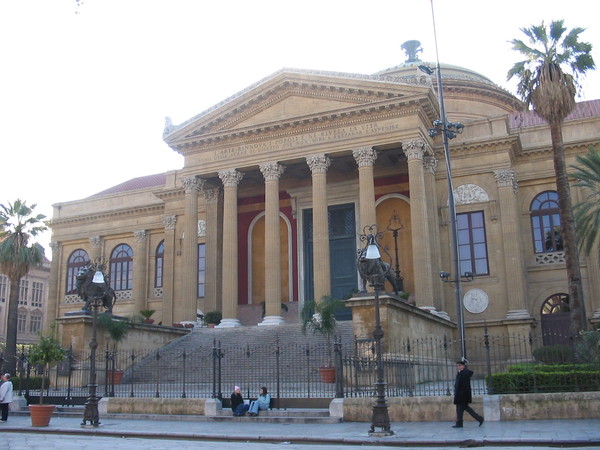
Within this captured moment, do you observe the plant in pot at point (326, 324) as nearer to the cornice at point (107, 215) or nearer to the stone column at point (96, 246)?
the cornice at point (107, 215)

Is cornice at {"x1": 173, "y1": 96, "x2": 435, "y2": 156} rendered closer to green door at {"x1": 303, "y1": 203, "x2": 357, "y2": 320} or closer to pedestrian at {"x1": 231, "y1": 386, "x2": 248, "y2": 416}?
green door at {"x1": 303, "y1": 203, "x2": 357, "y2": 320}

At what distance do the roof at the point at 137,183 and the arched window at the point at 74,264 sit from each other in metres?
5.15

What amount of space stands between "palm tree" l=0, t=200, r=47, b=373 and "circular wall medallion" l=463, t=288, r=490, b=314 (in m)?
24.0

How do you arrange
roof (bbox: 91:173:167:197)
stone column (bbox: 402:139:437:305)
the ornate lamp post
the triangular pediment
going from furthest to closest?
roof (bbox: 91:173:167:197) < the triangular pediment < stone column (bbox: 402:139:437:305) < the ornate lamp post

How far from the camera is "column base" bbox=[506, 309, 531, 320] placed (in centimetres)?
3053

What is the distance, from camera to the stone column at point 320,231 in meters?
30.4

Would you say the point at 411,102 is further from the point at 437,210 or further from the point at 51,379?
the point at 51,379

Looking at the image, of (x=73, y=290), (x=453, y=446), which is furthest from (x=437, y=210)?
(x=73, y=290)

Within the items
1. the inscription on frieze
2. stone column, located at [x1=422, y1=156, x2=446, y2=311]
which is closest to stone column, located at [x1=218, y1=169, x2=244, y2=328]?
the inscription on frieze

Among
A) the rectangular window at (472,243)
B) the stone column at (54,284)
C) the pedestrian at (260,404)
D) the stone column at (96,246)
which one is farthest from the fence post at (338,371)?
the stone column at (54,284)

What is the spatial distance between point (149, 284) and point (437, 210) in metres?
Result: 19.5

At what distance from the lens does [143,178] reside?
52281mm

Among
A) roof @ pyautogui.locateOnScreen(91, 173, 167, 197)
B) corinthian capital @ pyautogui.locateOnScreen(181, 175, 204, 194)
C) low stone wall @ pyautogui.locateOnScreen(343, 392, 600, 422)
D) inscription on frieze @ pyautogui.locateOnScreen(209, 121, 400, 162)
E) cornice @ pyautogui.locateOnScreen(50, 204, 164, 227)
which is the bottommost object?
low stone wall @ pyautogui.locateOnScreen(343, 392, 600, 422)

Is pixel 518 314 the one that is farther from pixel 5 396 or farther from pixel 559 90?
pixel 5 396
